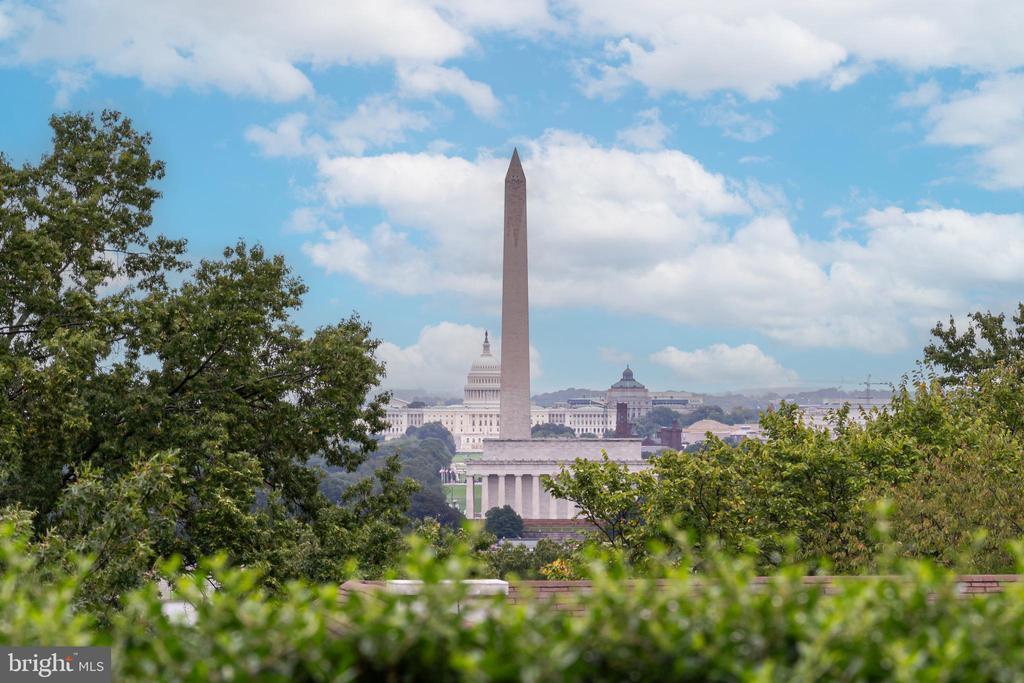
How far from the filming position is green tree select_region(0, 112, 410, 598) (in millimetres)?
21984

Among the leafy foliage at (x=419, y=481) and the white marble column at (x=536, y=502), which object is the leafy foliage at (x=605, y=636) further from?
the white marble column at (x=536, y=502)

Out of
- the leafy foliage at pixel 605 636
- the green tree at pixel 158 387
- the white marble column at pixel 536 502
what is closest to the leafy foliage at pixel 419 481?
the white marble column at pixel 536 502

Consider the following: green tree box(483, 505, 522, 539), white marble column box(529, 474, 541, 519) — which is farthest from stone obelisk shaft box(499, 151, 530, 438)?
white marble column box(529, 474, 541, 519)

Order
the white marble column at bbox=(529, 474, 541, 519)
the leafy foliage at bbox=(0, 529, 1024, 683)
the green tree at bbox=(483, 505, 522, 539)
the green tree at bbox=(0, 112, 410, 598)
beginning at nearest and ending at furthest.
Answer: the leafy foliage at bbox=(0, 529, 1024, 683) < the green tree at bbox=(0, 112, 410, 598) < the green tree at bbox=(483, 505, 522, 539) < the white marble column at bbox=(529, 474, 541, 519)

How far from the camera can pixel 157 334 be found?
81.6 feet

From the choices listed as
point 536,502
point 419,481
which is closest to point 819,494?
point 419,481

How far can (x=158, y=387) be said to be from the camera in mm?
25203

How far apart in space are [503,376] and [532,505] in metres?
34.7

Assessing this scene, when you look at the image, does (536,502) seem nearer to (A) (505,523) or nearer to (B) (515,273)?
(A) (505,523)

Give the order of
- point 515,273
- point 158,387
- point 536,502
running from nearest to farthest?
point 158,387
point 515,273
point 536,502

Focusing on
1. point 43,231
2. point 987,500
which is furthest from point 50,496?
point 987,500

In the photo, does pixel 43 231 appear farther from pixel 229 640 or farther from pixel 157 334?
pixel 229 640

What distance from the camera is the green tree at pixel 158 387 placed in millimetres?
21984

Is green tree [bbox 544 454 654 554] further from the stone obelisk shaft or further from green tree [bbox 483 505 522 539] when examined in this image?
green tree [bbox 483 505 522 539]
